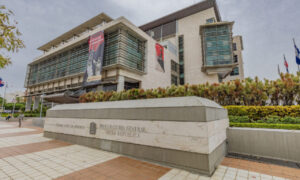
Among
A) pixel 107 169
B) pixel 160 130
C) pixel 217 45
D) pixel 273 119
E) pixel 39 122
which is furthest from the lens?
pixel 217 45

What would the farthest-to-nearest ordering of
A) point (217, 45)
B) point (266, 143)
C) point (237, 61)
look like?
point (237, 61) → point (217, 45) → point (266, 143)

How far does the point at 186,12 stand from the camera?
150ft

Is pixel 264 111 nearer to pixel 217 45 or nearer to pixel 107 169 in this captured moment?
pixel 107 169

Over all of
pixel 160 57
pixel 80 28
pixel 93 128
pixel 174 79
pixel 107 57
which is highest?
pixel 80 28

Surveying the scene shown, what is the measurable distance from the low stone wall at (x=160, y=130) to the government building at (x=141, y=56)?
14.8m

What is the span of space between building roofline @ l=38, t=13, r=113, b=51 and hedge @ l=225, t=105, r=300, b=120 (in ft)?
115

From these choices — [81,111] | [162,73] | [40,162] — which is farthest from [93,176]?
[162,73]

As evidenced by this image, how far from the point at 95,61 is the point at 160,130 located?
2606cm

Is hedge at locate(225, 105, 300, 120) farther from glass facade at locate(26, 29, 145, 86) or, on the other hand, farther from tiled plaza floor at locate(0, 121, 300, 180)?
glass facade at locate(26, 29, 145, 86)

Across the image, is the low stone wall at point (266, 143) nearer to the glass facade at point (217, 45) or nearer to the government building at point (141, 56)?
the government building at point (141, 56)

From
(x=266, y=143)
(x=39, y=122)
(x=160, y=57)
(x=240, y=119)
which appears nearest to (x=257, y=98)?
(x=240, y=119)

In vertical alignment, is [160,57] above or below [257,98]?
above

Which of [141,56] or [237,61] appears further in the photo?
[237,61]

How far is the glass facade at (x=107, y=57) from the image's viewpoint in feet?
87.5
